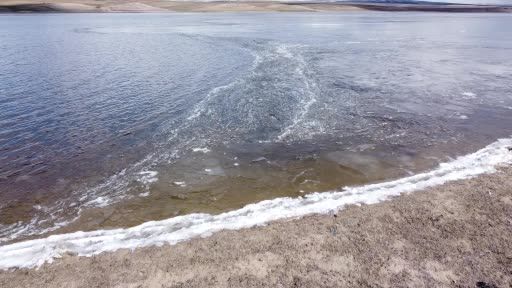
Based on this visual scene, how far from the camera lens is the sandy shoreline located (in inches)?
259

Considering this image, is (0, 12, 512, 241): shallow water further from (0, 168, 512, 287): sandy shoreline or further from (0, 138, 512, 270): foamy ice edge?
(0, 168, 512, 287): sandy shoreline

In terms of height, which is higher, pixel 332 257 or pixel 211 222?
pixel 332 257

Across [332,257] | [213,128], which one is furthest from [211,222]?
[213,128]

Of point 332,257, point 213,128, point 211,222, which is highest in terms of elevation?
point 213,128

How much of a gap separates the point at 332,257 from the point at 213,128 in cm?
873

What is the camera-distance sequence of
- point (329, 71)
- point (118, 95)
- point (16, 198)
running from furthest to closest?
1. point (329, 71)
2. point (118, 95)
3. point (16, 198)

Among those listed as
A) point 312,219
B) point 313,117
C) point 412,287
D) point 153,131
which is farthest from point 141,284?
A: point 313,117

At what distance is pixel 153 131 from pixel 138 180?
12.9ft

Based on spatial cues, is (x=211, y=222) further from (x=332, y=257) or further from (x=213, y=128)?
(x=213, y=128)

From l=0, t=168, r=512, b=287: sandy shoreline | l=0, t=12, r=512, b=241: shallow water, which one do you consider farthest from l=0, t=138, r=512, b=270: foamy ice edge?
l=0, t=12, r=512, b=241: shallow water

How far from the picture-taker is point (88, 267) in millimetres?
7070

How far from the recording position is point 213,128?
1477cm

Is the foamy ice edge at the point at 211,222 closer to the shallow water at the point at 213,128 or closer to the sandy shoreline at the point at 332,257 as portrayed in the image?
the sandy shoreline at the point at 332,257

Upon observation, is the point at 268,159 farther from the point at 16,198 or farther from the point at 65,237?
the point at 16,198
